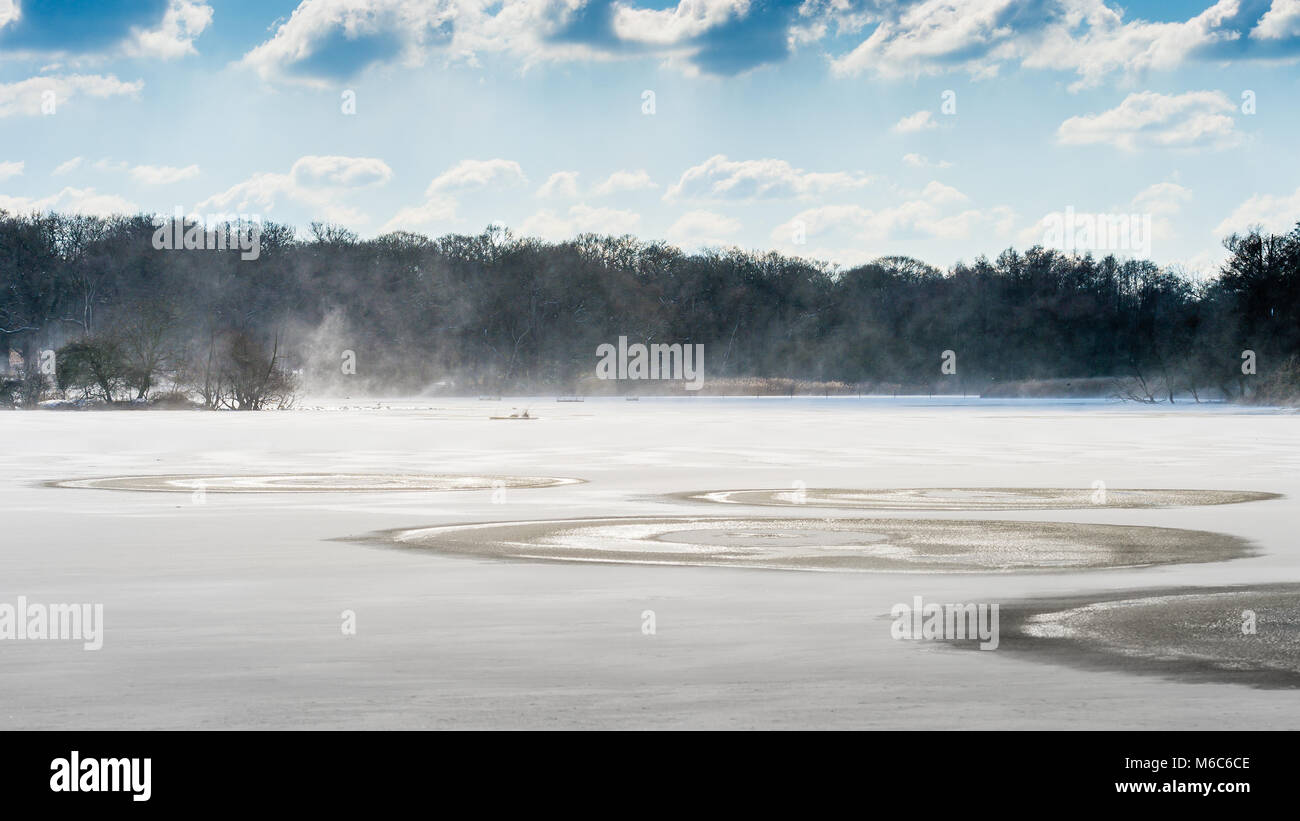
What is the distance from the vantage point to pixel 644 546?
48.8 feet

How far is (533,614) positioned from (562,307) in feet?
389

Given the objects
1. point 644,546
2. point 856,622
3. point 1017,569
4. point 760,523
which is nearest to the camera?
point 856,622

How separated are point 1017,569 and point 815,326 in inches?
4703

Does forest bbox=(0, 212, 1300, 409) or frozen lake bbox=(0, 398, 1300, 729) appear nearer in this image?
frozen lake bbox=(0, 398, 1300, 729)

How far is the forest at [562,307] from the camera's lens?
4510 inches

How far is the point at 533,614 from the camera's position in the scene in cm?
1062

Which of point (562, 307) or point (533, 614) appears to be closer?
point (533, 614)

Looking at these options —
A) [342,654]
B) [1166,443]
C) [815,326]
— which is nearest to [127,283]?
[815,326]

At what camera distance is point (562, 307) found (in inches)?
5059

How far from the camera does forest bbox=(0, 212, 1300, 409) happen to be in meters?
115

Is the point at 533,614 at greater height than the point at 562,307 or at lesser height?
lesser

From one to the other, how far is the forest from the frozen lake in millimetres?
81328

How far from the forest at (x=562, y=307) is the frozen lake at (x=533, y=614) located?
267 ft
